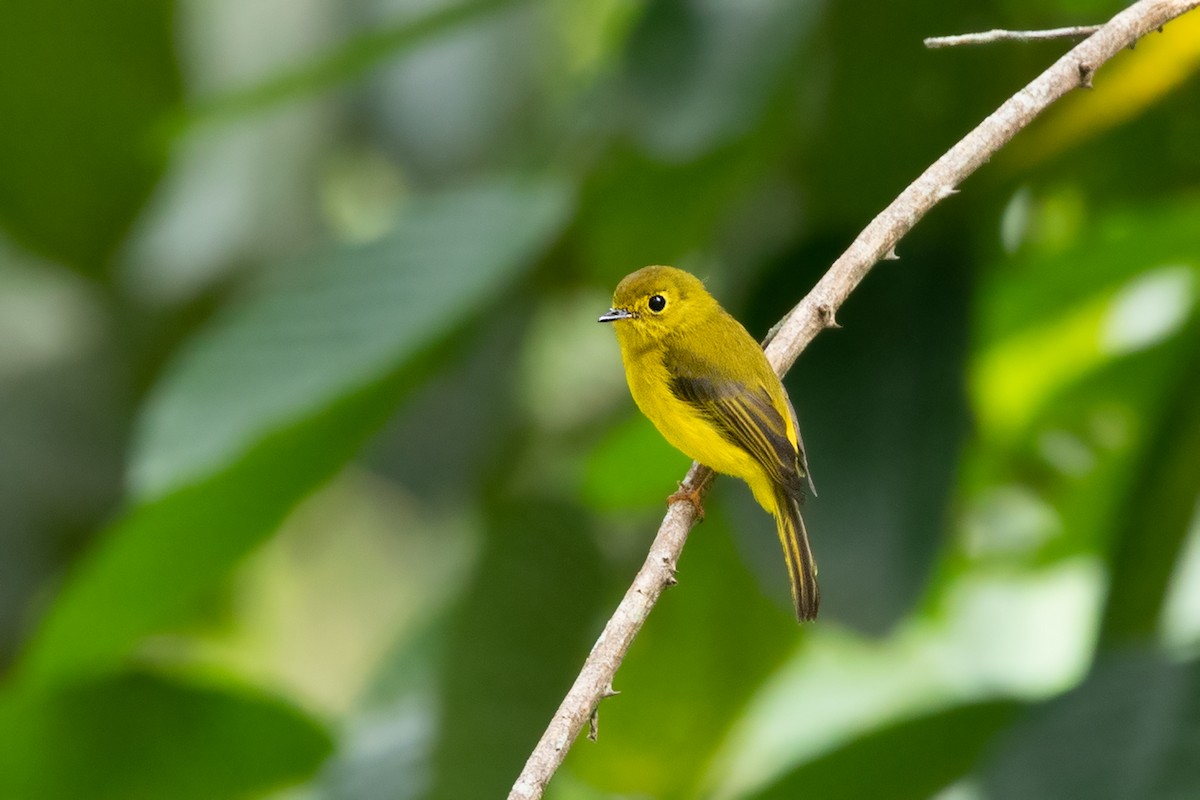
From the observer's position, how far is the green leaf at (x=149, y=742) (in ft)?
8.52

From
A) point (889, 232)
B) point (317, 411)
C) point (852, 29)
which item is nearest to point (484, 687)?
point (317, 411)

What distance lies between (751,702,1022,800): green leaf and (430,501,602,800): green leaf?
390mm

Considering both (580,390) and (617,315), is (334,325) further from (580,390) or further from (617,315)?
(580,390)

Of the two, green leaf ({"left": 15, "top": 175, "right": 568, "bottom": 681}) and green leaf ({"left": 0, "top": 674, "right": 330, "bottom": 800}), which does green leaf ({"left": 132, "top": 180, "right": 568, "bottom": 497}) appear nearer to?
green leaf ({"left": 15, "top": 175, "right": 568, "bottom": 681})

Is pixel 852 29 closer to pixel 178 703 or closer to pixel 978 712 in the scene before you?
pixel 978 712

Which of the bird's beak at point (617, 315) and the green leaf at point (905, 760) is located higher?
the bird's beak at point (617, 315)

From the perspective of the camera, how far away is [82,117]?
3.13m

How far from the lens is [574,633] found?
8.29 ft

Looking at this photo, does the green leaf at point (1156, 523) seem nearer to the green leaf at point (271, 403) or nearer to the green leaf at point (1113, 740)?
the green leaf at point (1113, 740)

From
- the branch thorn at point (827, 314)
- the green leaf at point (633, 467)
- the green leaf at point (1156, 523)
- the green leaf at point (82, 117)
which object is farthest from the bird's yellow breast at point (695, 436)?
the green leaf at point (82, 117)

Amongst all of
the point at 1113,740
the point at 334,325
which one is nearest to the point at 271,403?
the point at 334,325

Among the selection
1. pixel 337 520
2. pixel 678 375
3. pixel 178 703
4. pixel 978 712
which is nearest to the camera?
pixel 678 375

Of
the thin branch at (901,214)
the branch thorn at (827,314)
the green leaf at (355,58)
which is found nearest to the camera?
the thin branch at (901,214)

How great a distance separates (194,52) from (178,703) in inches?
60.8
